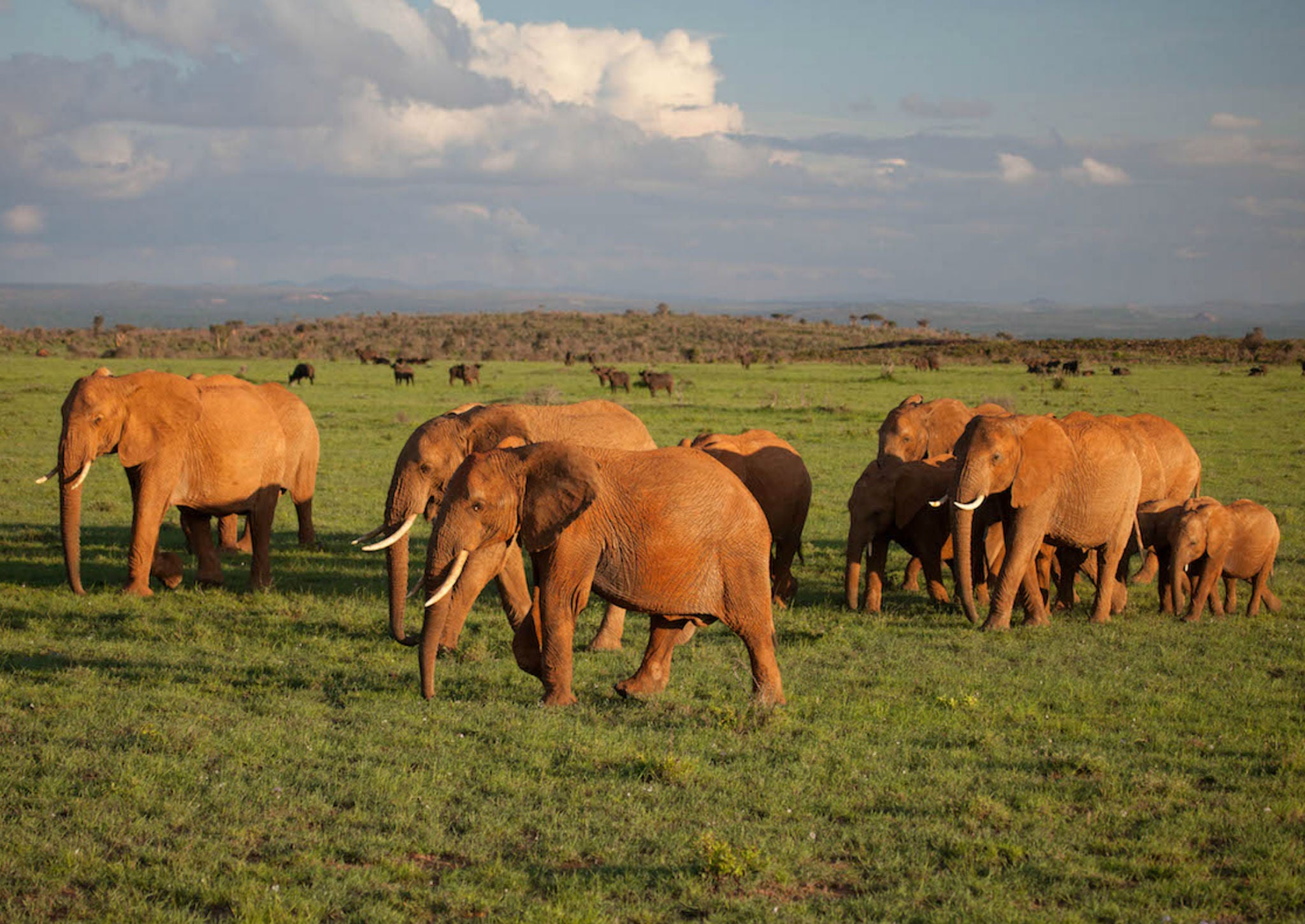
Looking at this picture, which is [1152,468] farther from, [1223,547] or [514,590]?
[514,590]

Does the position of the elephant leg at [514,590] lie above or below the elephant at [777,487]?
below

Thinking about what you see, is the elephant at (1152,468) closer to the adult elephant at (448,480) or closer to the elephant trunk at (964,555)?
the elephant trunk at (964,555)

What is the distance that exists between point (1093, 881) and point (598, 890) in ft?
8.27

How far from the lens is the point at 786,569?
13.3m

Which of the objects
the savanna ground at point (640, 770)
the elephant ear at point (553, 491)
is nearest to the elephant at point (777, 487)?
the savanna ground at point (640, 770)

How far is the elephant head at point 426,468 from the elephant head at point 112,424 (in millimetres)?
3939

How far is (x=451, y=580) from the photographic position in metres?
8.05

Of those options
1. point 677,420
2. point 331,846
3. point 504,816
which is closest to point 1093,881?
point 504,816

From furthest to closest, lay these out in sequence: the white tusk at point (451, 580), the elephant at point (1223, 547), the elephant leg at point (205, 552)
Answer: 1. the elephant leg at point (205, 552)
2. the elephant at point (1223, 547)
3. the white tusk at point (451, 580)

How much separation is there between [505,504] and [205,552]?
6.82 meters

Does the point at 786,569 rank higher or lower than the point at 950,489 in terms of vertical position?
lower

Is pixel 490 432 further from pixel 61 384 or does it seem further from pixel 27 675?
pixel 61 384

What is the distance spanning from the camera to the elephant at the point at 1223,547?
1237 cm

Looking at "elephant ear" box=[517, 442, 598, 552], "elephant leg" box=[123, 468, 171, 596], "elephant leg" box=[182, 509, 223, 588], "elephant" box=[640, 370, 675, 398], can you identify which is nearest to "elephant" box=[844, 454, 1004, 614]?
"elephant ear" box=[517, 442, 598, 552]
